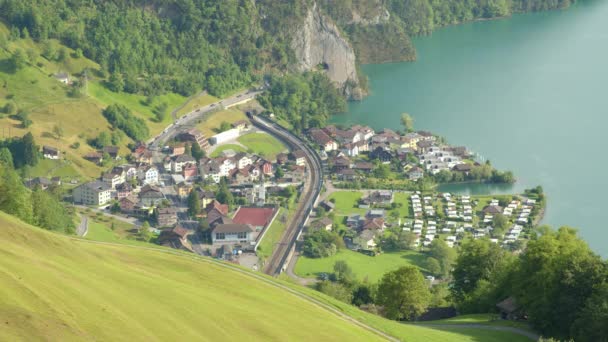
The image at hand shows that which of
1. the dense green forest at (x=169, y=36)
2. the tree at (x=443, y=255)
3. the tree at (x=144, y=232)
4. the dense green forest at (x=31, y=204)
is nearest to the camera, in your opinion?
the dense green forest at (x=31, y=204)

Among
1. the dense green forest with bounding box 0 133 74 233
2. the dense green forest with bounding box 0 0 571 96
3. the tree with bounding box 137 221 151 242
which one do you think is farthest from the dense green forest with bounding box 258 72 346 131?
the dense green forest with bounding box 0 133 74 233

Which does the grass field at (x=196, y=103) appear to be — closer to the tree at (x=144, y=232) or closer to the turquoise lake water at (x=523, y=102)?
the turquoise lake water at (x=523, y=102)

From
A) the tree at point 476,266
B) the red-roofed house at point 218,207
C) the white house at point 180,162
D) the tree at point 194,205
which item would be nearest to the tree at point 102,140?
the white house at point 180,162

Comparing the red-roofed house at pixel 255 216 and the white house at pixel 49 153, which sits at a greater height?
the white house at pixel 49 153

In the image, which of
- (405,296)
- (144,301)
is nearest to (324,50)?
(405,296)

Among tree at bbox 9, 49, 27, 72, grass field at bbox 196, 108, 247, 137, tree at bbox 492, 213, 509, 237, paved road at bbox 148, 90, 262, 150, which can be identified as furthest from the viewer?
grass field at bbox 196, 108, 247, 137

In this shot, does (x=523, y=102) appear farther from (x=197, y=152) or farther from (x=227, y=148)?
(x=197, y=152)

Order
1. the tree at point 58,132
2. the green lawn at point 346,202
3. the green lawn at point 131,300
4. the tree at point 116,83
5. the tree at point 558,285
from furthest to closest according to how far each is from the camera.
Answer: the tree at point 116,83 < the tree at point 58,132 < the green lawn at point 346,202 < the tree at point 558,285 < the green lawn at point 131,300

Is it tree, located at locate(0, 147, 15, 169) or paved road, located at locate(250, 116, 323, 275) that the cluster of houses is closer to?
paved road, located at locate(250, 116, 323, 275)
